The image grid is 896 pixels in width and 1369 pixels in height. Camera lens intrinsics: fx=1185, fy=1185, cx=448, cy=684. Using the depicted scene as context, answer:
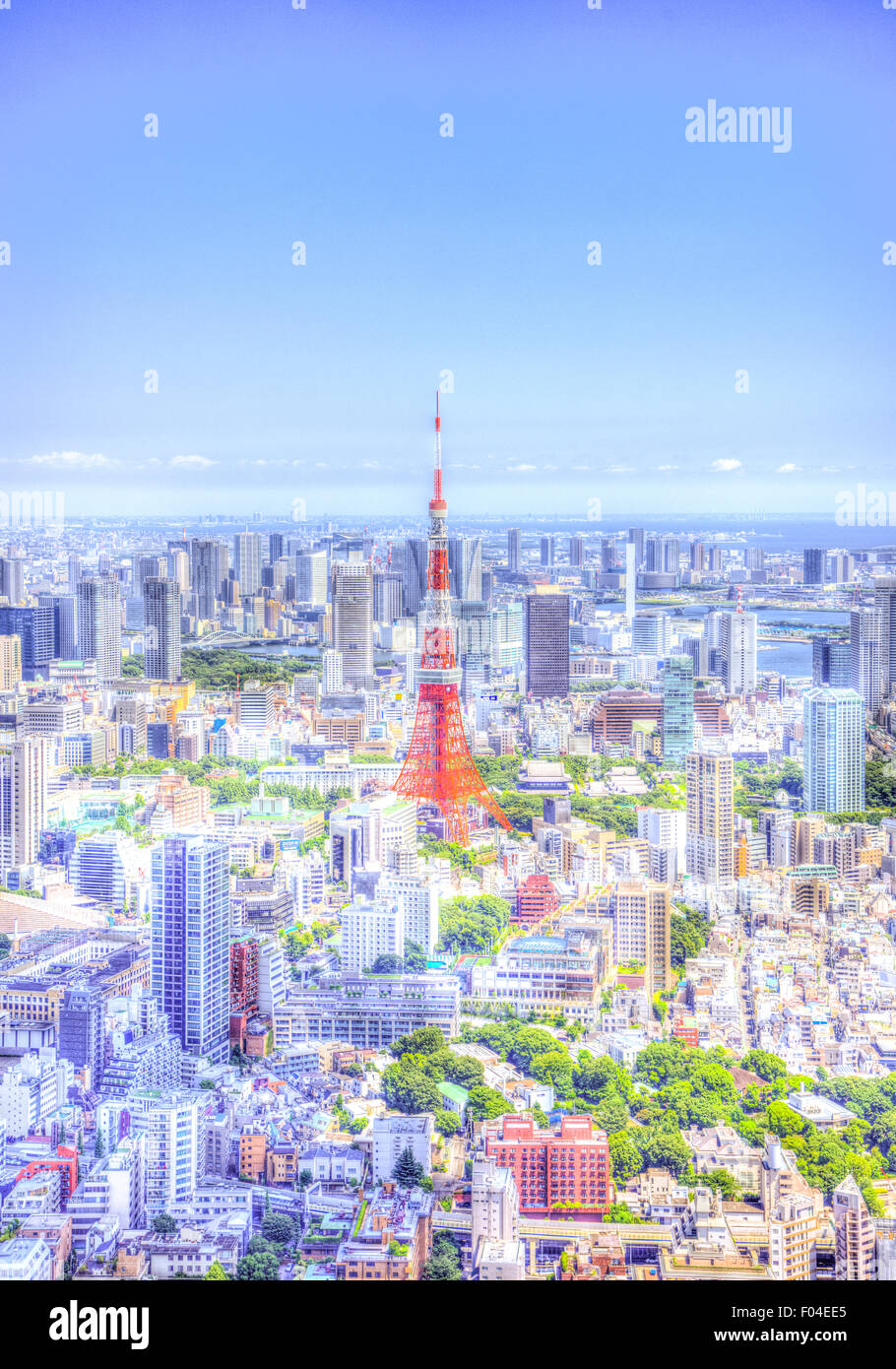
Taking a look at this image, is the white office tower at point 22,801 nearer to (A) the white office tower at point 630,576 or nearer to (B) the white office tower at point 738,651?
(A) the white office tower at point 630,576

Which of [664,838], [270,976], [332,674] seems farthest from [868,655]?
[270,976]

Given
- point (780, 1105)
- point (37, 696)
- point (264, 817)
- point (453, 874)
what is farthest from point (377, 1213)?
point (37, 696)

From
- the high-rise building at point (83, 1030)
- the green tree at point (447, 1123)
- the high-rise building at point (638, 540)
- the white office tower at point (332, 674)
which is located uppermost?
the high-rise building at point (638, 540)

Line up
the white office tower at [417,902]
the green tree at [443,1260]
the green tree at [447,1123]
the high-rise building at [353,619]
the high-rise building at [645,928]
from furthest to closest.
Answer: the high-rise building at [353,619] < the white office tower at [417,902] < the high-rise building at [645,928] < the green tree at [447,1123] < the green tree at [443,1260]

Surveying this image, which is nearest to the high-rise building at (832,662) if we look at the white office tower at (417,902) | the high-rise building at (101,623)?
the white office tower at (417,902)

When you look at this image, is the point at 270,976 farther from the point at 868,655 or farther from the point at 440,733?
the point at 868,655

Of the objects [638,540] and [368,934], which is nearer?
[368,934]

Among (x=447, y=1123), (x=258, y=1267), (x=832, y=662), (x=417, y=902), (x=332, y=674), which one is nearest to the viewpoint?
(x=258, y=1267)

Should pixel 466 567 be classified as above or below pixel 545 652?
above
